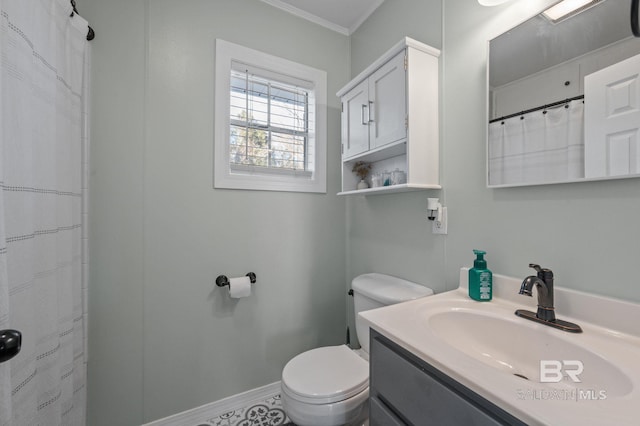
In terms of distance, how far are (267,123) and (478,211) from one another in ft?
4.43

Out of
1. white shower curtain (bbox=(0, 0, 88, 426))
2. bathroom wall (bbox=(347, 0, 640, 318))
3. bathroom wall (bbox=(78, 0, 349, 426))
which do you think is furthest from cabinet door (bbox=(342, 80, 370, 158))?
white shower curtain (bbox=(0, 0, 88, 426))

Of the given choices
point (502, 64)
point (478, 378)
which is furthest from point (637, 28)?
point (478, 378)

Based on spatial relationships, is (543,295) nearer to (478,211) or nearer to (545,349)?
(545,349)

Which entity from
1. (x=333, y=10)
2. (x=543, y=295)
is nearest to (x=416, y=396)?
(x=543, y=295)

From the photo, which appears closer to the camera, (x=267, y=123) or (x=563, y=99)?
(x=563, y=99)

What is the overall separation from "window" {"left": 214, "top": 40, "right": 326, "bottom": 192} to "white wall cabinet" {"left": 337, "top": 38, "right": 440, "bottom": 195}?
502 mm

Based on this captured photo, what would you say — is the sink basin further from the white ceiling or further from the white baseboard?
the white ceiling

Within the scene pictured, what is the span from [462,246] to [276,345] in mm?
1309

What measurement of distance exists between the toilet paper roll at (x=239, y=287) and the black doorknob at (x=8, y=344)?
3.23 ft

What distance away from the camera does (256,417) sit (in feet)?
5.03

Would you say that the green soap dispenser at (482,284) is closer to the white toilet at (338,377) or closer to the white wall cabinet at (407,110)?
the white toilet at (338,377)

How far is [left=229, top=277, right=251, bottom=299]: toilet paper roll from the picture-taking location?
4.97 feet

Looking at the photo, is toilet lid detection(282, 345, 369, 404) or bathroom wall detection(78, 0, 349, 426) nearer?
toilet lid detection(282, 345, 369, 404)

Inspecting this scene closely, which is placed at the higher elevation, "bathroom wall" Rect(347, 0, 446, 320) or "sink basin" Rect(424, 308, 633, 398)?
"bathroom wall" Rect(347, 0, 446, 320)
